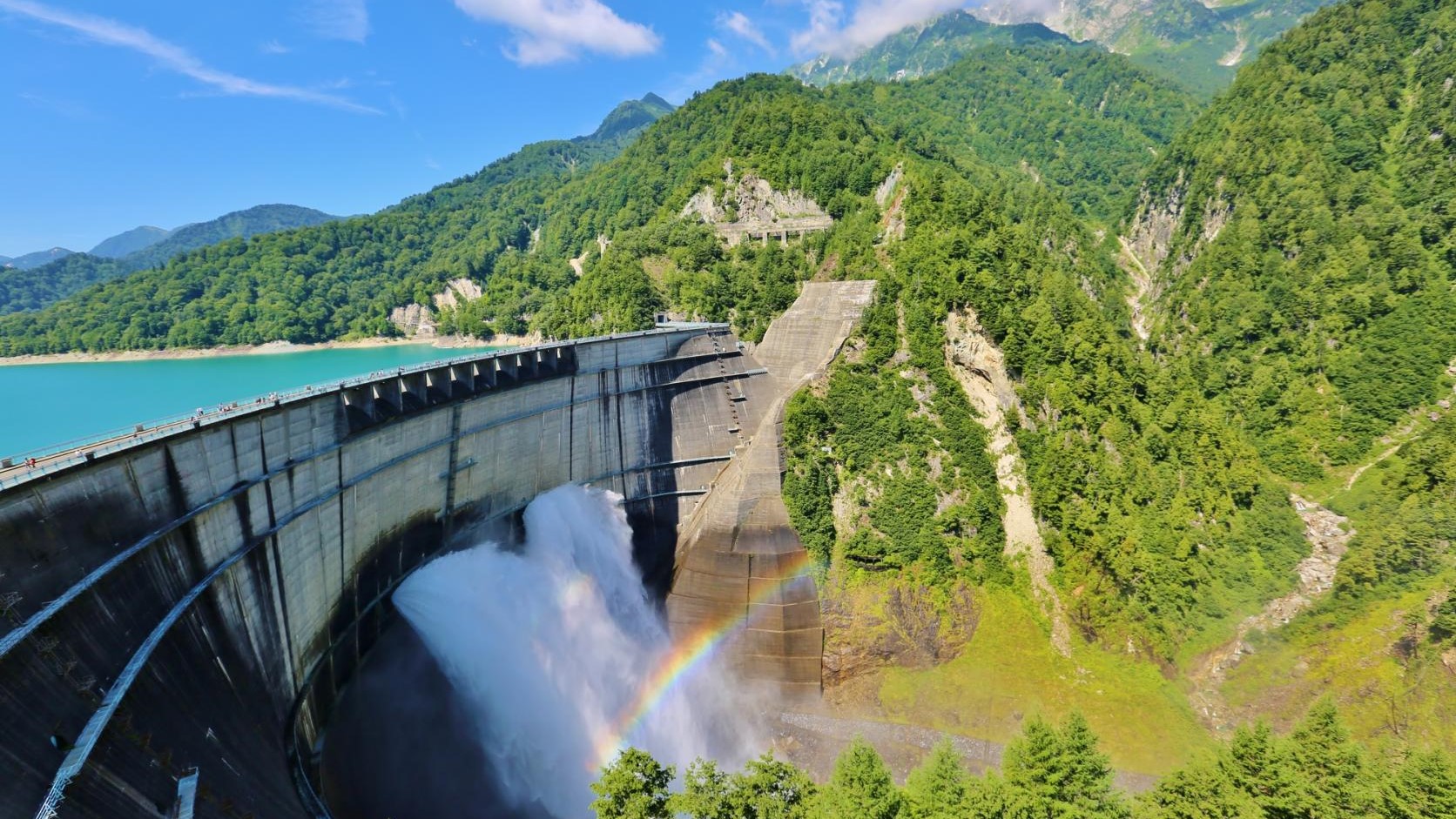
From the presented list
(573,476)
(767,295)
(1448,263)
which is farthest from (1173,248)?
(573,476)

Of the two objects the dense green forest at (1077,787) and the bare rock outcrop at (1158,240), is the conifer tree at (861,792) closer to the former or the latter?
the dense green forest at (1077,787)

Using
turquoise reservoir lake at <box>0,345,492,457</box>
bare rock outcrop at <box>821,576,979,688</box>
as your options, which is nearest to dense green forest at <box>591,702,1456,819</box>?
bare rock outcrop at <box>821,576,979,688</box>

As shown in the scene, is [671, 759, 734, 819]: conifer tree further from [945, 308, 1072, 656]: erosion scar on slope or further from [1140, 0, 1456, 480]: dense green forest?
[1140, 0, 1456, 480]: dense green forest

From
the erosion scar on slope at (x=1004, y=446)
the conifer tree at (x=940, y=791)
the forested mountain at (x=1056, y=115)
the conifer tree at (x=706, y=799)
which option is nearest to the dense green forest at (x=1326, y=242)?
the erosion scar on slope at (x=1004, y=446)

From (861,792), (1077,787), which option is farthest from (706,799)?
(1077,787)

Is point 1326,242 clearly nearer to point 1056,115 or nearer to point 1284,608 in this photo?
point 1284,608

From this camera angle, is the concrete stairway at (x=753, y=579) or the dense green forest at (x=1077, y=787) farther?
the concrete stairway at (x=753, y=579)

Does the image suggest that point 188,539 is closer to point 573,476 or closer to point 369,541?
point 369,541
